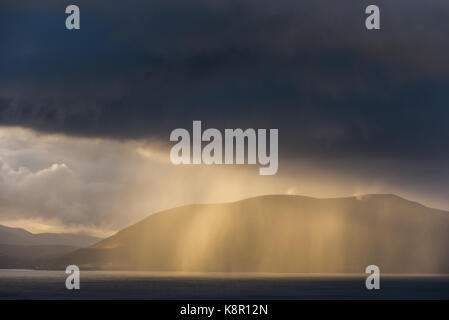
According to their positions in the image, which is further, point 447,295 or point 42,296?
point 447,295
